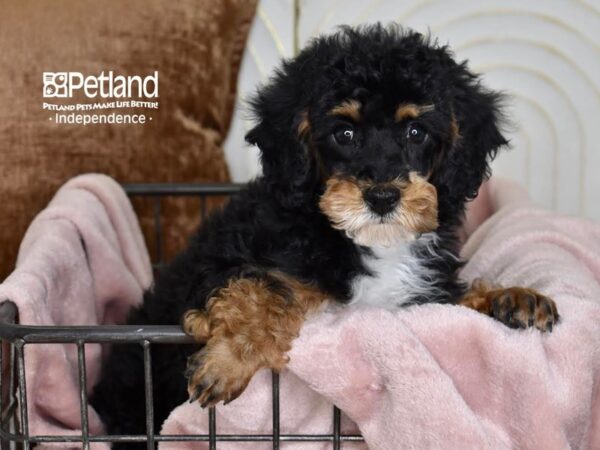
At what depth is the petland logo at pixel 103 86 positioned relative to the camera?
10.7ft

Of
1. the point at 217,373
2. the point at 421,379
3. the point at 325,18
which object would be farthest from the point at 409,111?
the point at 325,18

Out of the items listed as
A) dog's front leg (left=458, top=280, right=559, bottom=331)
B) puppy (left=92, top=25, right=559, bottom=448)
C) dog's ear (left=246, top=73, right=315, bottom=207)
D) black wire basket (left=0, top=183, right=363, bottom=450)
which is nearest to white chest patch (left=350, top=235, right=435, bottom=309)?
puppy (left=92, top=25, right=559, bottom=448)

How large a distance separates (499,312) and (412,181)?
367mm

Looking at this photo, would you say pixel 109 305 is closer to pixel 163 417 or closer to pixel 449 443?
pixel 163 417

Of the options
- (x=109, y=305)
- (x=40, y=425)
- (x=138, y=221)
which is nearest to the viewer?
(x=40, y=425)

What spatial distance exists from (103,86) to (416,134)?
1.67 metres

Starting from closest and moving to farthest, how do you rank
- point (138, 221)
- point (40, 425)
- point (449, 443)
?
point (449, 443)
point (40, 425)
point (138, 221)

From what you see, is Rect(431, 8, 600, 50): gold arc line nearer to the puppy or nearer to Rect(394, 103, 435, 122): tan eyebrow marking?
Answer: the puppy

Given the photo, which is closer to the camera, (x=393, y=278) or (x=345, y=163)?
(x=345, y=163)

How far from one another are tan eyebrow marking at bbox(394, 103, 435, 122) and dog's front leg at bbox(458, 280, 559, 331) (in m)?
0.48

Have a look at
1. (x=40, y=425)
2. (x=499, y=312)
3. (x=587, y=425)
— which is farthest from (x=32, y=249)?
(x=587, y=425)

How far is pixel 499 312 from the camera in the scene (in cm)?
196

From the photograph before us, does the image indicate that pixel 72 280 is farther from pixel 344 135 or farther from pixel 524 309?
pixel 524 309

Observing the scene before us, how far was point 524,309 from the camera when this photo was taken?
6.23 ft
